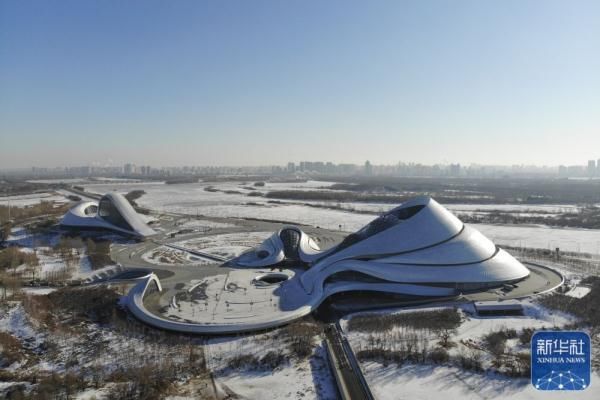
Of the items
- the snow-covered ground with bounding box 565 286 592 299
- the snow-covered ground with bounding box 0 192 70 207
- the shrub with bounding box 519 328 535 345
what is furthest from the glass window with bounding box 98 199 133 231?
the snow-covered ground with bounding box 0 192 70 207

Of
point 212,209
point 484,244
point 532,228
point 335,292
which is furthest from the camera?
point 212,209

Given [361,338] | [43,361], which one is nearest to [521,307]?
[361,338]

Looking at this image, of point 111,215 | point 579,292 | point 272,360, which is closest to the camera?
point 272,360

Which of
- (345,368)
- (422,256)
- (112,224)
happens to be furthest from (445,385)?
(112,224)

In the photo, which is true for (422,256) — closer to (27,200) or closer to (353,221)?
(353,221)

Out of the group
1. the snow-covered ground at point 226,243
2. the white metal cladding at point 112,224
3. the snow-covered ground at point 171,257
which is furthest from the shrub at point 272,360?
the white metal cladding at point 112,224

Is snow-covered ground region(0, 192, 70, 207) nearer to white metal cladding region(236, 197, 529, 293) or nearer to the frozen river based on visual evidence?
the frozen river

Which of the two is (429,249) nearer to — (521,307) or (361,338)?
(521,307)

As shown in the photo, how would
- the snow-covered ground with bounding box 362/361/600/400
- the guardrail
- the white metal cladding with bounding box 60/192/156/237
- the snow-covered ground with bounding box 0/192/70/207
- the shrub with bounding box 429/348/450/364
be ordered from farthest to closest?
the snow-covered ground with bounding box 0/192/70/207 → the white metal cladding with bounding box 60/192/156/237 → the shrub with bounding box 429/348/450/364 → the guardrail → the snow-covered ground with bounding box 362/361/600/400

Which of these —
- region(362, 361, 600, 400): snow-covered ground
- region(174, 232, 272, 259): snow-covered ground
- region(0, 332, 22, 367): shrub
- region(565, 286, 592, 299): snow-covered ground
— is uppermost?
region(174, 232, 272, 259): snow-covered ground
